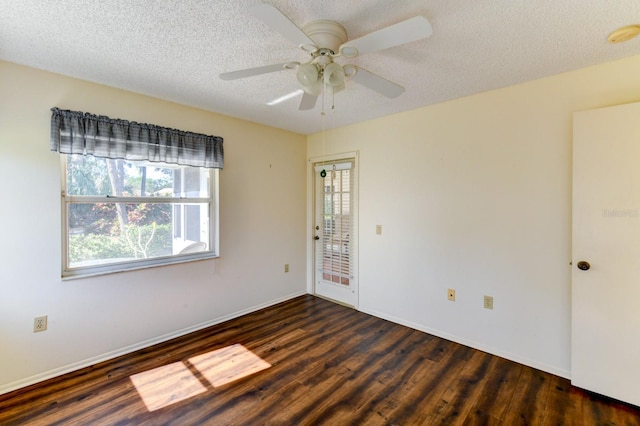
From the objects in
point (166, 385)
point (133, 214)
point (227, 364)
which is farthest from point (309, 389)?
point (133, 214)

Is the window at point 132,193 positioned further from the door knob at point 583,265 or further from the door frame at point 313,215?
the door knob at point 583,265

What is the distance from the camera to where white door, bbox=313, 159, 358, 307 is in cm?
376

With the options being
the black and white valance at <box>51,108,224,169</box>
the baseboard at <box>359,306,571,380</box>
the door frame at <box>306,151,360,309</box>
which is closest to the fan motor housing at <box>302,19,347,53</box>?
the black and white valance at <box>51,108,224,169</box>

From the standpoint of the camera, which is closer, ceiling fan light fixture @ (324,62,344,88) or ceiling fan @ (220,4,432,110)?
ceiling fan @ (220,4,432,110)

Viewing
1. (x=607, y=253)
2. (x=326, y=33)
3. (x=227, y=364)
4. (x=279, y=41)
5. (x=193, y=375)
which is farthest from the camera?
(x=227, y=364)

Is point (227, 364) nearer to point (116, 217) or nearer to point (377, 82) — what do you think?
point (116, 217)

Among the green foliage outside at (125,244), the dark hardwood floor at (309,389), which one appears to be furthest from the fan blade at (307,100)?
the dark hardwood floor at (309,389)

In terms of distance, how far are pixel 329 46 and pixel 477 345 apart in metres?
2.86

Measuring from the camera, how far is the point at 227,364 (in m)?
2.42

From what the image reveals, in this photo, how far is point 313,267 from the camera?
424cm

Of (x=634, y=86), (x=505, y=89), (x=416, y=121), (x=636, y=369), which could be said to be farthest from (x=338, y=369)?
(x=634, y=86)

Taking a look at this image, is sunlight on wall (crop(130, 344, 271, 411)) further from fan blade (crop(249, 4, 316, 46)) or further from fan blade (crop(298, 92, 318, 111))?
fan blade (crop(249, 4, 316, 46))

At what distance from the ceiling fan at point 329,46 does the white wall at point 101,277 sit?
5.24 feet

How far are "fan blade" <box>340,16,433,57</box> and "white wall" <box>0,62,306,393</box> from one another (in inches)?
87.2
